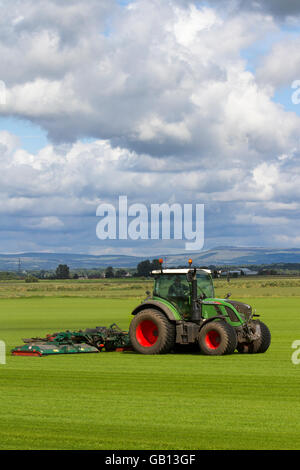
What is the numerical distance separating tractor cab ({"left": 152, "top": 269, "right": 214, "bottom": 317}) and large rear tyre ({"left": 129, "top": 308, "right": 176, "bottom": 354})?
65 cm

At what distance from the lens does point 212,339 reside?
61.9ft

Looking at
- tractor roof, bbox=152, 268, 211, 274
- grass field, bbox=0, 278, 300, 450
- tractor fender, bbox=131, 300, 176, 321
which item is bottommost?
grass field, bbox=0, 278, 300, 450

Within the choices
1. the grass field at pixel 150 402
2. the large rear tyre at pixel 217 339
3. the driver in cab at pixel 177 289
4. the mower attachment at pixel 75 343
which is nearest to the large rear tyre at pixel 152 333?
the grass field at pixel 150 402

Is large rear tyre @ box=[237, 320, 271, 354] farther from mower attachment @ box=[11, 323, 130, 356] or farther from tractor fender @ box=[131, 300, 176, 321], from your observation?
mower attachment @ box=[11, 323, 130, 356]

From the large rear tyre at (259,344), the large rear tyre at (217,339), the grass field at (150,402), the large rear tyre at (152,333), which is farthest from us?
the large rear tyre at (259,344)

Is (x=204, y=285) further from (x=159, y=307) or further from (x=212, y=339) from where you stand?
(x=212, y=339)

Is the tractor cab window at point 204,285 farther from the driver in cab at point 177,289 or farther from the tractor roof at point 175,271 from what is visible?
the driver in cab at point 177,289

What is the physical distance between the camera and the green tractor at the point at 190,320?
18812mm

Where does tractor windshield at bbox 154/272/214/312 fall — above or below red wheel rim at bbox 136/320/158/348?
above

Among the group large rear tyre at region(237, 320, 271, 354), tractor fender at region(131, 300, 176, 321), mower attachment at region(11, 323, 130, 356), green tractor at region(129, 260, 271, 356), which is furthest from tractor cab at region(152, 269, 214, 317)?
mower attachment at region(11, 323, 130, 356)

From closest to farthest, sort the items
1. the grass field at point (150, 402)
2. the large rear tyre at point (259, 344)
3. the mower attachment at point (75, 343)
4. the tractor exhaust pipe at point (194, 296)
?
the grass field at point (150, 402) < the mower attachment at point (75, 343) < the tractor exhaust pipe at point (194, 296) < the large rear tyre at point (259, 344)

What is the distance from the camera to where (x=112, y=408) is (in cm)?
1173

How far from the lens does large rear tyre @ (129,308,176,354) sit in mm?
18984

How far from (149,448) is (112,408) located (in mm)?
2595
